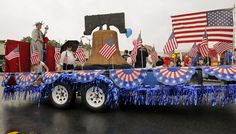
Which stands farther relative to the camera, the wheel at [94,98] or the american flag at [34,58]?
the american flag at [34,58]

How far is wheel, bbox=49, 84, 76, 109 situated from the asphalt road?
0.65 ft

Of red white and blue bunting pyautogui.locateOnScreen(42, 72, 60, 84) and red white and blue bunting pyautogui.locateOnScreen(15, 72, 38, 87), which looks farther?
red white and blue bunting pyautogui.locateOnScreen(15, 72, 38, 87)

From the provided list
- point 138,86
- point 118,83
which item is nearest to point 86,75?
point 118,83

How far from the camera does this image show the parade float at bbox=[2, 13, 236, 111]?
563 cm

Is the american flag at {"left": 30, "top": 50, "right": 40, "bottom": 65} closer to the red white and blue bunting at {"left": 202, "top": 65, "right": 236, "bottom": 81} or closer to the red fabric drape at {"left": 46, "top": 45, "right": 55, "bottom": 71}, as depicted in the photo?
the red fabric drape at {"left": 46, "top": 45, "right": 55, "bottom": 71}

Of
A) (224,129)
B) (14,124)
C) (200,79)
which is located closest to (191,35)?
(200,79)

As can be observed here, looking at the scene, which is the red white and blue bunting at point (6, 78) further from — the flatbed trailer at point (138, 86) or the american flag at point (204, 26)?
the american flag at point (204, 26)

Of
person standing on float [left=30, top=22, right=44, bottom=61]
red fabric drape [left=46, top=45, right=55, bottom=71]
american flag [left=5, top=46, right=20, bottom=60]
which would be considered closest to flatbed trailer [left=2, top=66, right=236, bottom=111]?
american flag [left=5, top=46, right=20, bottom=60]

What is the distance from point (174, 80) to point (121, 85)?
4.33 ft

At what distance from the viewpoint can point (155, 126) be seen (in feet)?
17.1

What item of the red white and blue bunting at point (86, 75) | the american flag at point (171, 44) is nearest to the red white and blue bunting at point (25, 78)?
the red white and blue bunting at point (86, 75)

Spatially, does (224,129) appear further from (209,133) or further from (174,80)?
(174,80)

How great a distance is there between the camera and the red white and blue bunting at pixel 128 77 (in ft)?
20.6

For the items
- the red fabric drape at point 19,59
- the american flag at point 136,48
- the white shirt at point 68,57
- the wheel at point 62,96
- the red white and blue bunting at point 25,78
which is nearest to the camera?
the wheel at point 62,96
